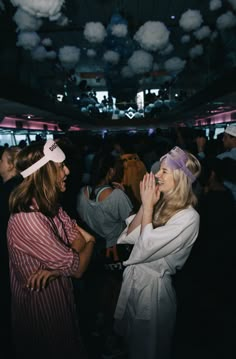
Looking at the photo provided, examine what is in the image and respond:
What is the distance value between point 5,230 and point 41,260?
139 cm

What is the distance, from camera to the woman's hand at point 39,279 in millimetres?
2090

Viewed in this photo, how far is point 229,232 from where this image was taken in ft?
13.0

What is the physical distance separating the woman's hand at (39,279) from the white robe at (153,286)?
0.66m

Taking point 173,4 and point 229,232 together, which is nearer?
point 229,232

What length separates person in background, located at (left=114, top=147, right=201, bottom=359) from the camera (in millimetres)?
2486

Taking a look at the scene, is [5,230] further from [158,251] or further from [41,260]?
[158,251]

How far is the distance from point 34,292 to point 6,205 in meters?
1.30

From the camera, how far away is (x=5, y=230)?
3467mm

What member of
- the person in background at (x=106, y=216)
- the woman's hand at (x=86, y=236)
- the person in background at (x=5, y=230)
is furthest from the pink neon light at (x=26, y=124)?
the woman's hand at (x=86, y=236)

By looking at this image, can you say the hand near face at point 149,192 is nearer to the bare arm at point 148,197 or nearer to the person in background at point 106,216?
the bare arm at point 148,197

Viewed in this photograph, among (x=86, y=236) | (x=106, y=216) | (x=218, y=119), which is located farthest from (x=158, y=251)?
(x=218, y=119)

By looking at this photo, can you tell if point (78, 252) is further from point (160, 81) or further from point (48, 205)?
point (160, 81)

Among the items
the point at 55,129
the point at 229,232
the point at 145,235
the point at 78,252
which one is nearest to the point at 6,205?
the point at 78,252

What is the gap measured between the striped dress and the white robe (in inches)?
18.2
